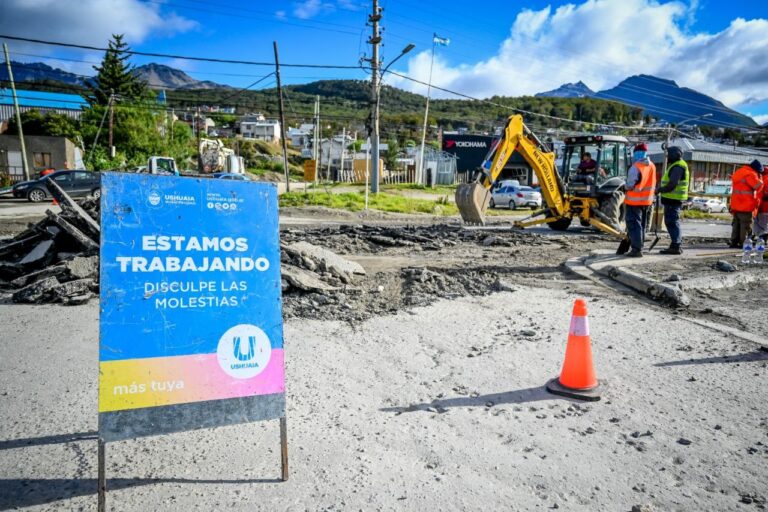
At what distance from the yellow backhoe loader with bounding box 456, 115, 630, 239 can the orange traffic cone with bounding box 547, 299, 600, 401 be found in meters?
8.99

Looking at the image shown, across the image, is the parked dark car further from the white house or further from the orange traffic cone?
the white house

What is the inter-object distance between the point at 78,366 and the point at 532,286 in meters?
6.27

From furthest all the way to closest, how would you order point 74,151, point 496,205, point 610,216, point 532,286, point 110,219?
point 74,151 → point 496,205 → point 610,216 → point 532,286 → point 110,219

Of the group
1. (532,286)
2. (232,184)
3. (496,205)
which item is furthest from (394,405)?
(496,205)

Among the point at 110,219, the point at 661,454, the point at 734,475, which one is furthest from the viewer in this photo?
the point at 661,454

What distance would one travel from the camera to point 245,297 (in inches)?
116

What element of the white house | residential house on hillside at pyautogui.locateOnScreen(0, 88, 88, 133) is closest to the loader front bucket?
residential house on hillside at pyautogui.locateOnScreen(0, 88, 88, 133)

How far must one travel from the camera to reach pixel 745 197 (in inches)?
435

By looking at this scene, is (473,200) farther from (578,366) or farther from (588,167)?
(578,366)

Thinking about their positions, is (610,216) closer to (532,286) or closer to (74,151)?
(532,286)

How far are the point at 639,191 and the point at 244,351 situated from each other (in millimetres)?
8581

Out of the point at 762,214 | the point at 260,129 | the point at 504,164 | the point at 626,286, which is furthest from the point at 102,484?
the point at 260,129

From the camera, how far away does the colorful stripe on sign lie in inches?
102

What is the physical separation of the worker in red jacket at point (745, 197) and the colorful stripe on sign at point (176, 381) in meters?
11.4
